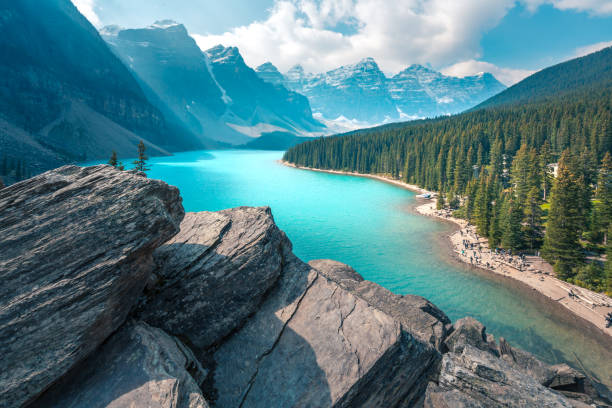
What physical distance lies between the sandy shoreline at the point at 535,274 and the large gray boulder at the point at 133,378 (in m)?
38.9

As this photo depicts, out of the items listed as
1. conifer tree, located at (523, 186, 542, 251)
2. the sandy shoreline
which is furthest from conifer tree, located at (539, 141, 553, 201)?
the sandy shoreline

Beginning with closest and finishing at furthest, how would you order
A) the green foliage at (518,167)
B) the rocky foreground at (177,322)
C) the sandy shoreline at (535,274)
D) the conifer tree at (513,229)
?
1. the rocky foreground at (177,322)
2. the sandy shoreline at (535,274)
3. the green foliage at (518,167)
4. the conifer tree at (513,229)

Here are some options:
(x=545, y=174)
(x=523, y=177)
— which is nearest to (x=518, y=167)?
(x=545, y=174)

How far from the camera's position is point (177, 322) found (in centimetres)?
1012

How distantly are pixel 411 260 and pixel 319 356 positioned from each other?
38.8 metres

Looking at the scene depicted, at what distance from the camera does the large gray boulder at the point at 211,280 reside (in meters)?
10.2

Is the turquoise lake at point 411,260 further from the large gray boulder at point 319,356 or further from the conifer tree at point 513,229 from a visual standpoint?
the large gray boulder at point 319,356

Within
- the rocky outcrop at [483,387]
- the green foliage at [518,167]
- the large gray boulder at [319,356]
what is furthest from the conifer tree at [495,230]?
the large gray boulder at [319,356]

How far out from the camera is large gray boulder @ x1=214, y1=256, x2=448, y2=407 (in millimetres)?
9094

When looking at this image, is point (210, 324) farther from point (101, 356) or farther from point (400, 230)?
point (400, 230)

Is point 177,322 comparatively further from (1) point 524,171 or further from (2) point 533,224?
(1) point 524,171

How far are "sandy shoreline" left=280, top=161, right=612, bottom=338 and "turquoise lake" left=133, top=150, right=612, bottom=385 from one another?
168cm

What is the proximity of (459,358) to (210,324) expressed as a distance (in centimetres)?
1001

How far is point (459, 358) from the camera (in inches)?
459
